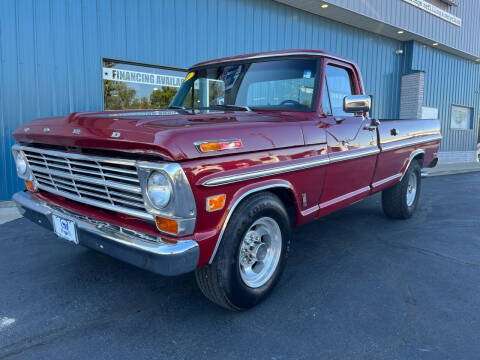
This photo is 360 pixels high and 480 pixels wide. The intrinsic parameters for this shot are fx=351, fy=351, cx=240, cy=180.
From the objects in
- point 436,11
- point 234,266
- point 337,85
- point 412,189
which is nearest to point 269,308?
point 234,266

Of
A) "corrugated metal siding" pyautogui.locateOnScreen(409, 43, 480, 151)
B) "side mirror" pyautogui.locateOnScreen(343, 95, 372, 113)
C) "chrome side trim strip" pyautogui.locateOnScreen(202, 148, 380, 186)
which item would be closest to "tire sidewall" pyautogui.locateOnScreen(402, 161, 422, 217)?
"chrome side trim strip" pyautogui.locateOnScreen(202, 148, 380, 186)

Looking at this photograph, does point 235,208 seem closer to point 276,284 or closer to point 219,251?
point 219,251

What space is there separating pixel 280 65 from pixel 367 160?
1420 millimetres

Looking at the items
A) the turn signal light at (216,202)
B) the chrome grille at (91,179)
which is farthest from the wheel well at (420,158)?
the chrome grille at (91,179)

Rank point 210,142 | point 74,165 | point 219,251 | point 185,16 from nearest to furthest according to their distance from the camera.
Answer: point 210,142, point 219,251, point 74,165, point 185,16

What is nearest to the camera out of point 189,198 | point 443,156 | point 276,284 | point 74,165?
point 189,198

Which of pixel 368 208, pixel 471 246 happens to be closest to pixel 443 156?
pixel 368 208

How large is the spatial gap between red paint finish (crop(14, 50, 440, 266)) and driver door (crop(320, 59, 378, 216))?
0.04 feet

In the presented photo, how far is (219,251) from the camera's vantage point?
7.61 feet

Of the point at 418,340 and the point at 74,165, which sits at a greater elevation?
the point at 74,165

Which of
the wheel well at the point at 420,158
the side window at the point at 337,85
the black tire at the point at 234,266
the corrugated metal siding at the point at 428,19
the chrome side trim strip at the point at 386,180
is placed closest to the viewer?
the black tire at the point at 234,266

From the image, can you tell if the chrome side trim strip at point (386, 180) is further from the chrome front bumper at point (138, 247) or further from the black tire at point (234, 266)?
the chrome front bumper at point (138, 247)

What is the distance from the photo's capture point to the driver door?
331 cm

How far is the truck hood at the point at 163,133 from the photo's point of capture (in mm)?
2021
